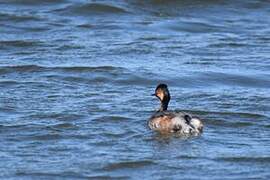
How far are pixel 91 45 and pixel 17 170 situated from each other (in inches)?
296

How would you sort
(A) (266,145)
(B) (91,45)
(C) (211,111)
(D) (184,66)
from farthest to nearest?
(B) (91,45) → (D) (184,66) → (C) (211,111) → (A) (266,145)

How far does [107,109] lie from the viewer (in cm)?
1397

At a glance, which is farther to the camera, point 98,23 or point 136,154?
point 98,23

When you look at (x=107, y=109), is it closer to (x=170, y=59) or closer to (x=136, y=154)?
(x=136, y=154)

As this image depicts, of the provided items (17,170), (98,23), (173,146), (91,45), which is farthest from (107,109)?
(98,23)

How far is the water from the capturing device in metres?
11.5

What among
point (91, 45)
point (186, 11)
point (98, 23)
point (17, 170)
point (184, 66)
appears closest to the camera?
point (17, 170)

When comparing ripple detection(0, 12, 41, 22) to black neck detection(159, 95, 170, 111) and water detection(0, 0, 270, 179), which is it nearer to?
water detection(0, 0, 270, 179)

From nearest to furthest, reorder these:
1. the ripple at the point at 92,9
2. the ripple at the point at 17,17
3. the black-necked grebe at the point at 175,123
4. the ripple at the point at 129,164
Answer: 1. the ripple at the point at 129,164
2. the black-necked grebe at the point at 175,123
3. the ripple at the point at 17,17
4. the ripple at the point at 92,9

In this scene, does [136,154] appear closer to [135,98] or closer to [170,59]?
[135,98]

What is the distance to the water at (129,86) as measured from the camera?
11531 mm

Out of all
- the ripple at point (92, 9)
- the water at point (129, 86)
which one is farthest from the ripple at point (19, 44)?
the ripple at point (92, 9)

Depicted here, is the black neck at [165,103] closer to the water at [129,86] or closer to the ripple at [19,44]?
the water at [129,86]

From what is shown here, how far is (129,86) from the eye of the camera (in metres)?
15.6
